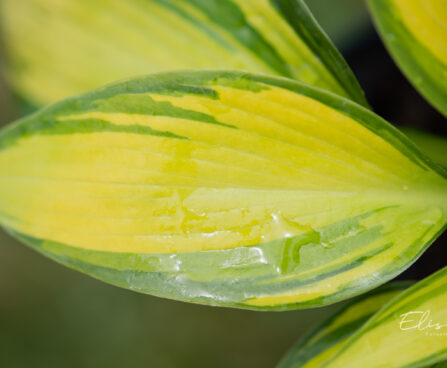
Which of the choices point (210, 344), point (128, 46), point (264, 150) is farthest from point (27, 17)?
point (210, 344)

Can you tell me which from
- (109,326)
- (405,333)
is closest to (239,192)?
(405,333)

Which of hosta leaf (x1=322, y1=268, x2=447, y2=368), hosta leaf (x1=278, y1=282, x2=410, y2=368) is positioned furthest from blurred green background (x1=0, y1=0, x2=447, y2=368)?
hosta leaf (x1=322, y1=268, x2=447, y2=368)

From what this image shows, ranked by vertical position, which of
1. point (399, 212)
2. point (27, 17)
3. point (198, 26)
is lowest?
point (399, 212)

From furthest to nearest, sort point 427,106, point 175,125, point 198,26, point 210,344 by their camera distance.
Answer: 1. point 210,344
2. point 427,106
3. point 198,26
4. point 175,125

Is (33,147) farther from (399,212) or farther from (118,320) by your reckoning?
(118,320)

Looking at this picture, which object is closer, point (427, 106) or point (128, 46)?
point (128, 46)

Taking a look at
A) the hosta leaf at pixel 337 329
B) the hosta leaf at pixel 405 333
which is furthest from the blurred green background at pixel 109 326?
the hosta leaf at pixel 405 333

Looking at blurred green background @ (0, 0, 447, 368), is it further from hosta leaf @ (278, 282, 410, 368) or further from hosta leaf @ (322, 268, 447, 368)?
hosta leaf @ (322, 268, 447, 368)

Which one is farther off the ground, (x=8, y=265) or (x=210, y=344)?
(x=8, y=265)
